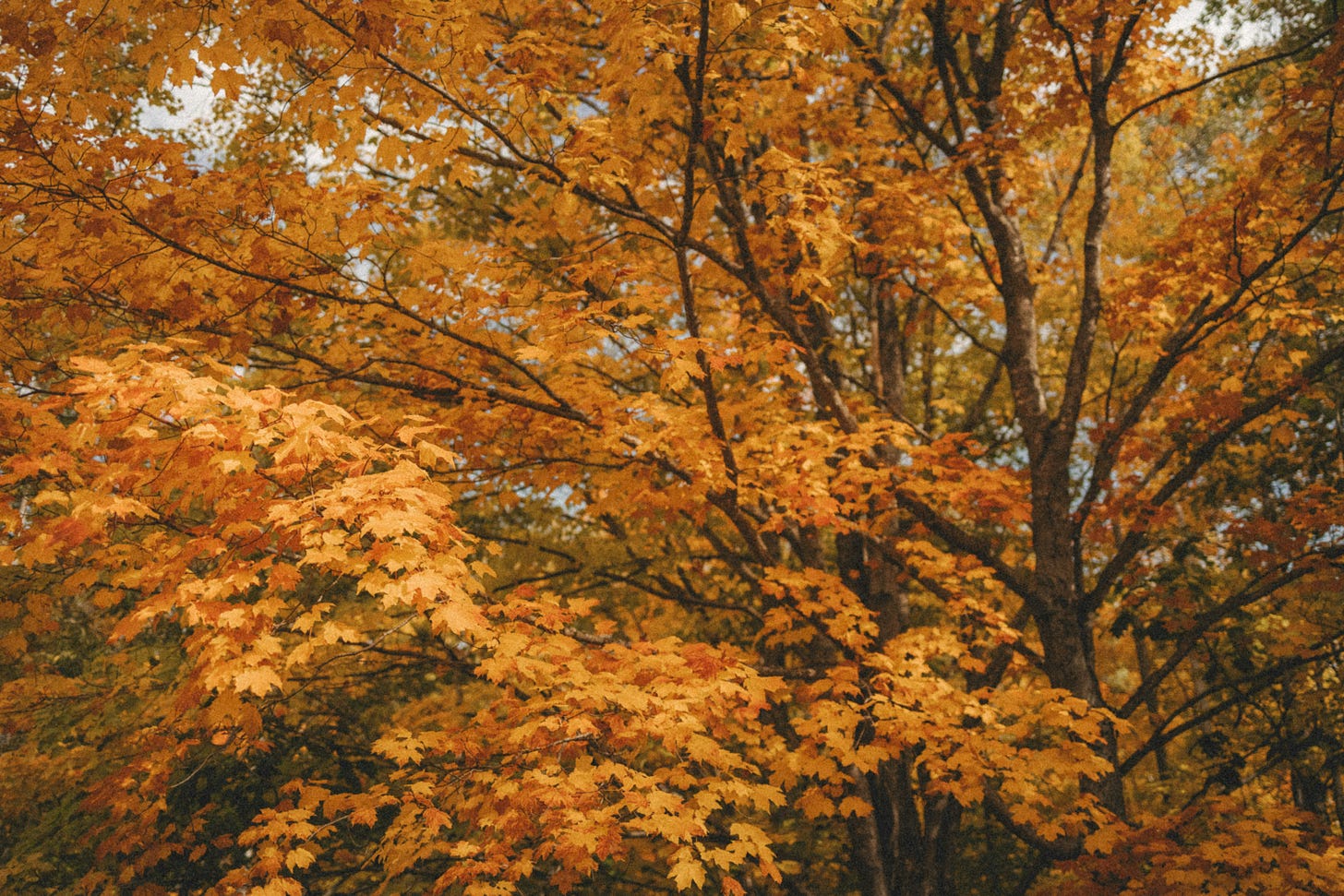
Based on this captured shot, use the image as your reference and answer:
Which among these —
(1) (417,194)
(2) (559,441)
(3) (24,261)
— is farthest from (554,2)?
(3) (24,261)

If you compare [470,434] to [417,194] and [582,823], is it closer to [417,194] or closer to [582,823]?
[582,823]

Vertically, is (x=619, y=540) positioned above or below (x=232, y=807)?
above

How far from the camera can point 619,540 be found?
8.67 meters

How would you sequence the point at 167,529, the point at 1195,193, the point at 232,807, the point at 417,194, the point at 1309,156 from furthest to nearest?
the point at 1195,193, the point at 417,194, the point at 232,807, the point at 1309,156, the point at 167,529

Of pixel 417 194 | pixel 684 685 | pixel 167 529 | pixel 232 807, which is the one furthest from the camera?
pixel 417 194

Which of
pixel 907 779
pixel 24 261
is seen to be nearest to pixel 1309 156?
pixel 907 779

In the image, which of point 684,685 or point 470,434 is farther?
point 470,434

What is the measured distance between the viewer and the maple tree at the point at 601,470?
376cm

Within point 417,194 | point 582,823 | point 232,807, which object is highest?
point 417,194

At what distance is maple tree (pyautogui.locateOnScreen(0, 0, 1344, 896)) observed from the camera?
3.76 meters

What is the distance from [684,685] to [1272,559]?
603 cm

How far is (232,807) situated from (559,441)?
4.45 meters

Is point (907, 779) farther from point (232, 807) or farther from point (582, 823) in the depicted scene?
point (232, 807)

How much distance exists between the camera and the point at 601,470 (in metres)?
6.93
